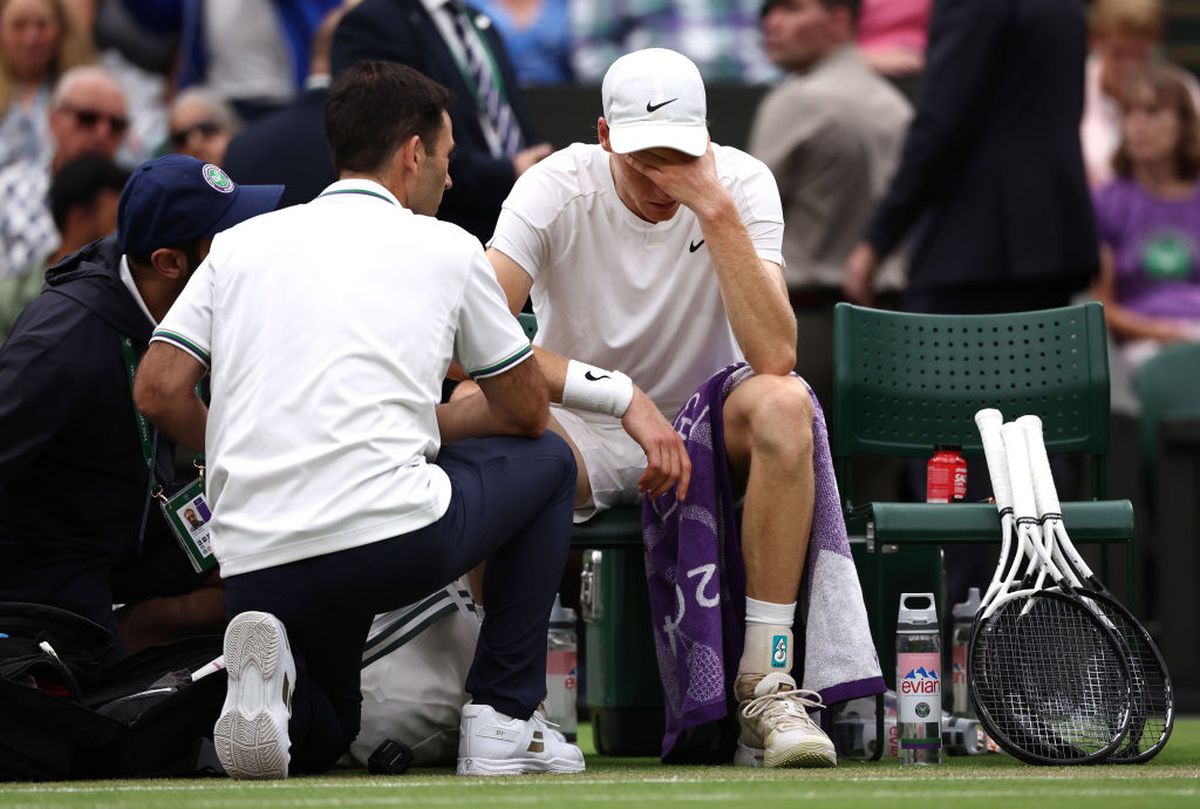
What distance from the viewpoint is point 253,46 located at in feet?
25.9

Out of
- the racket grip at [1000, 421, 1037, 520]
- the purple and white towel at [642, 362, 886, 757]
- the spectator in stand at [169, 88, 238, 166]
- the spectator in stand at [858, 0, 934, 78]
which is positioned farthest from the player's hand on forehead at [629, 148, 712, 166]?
the spectator in stand at [858, 0, 934, 78]

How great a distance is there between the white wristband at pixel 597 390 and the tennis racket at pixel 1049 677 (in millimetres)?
858

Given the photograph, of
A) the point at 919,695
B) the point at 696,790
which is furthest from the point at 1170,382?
the point at 696,790

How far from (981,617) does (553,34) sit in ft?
13.9

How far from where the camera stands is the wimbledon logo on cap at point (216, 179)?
4.54 m

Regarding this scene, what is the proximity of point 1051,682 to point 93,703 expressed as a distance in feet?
6.21

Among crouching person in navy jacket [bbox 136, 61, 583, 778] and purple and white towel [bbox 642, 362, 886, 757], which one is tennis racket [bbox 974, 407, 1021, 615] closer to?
purple and white towel [bbox 642, 362, 886, 757]

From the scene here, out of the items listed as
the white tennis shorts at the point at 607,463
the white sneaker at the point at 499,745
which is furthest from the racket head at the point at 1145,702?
the white sneaker at the point at 499,745

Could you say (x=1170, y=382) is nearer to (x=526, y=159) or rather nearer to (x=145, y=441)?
(x=526, y=159)

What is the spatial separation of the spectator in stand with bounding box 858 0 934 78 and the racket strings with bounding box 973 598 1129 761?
12.9ft

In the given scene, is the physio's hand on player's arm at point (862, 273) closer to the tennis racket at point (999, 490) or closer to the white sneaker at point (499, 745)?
the tennis racket at point (999, 490)

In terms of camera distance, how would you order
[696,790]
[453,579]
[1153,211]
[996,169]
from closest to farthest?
[696,790] → [453,579] → [996,169] → [1153,211]

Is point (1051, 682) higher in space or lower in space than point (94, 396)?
lower

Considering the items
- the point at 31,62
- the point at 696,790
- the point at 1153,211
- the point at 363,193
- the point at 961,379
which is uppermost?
the point at 31,62
